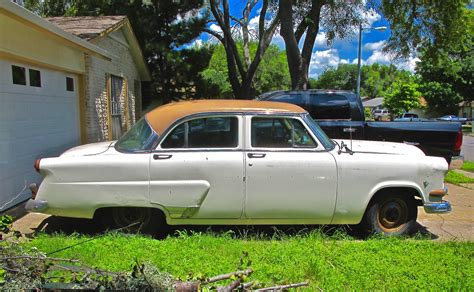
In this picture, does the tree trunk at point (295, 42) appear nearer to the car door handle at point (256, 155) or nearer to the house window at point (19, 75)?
the house window at point (19, 75)

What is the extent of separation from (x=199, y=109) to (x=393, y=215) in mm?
2761

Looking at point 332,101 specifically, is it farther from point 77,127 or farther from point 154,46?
point 154,46

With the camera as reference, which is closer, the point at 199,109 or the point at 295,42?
the point at 199,109

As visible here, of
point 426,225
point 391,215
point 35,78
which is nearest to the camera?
point 391,215

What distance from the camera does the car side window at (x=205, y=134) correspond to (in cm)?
480

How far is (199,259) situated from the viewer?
164 inches

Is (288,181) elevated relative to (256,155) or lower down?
lower down

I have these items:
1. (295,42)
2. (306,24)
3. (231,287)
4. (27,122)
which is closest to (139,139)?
(231,287)

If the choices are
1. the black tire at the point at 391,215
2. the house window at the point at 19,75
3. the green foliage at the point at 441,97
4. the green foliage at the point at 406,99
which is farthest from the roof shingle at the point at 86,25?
the green foliage at the point at 406,99

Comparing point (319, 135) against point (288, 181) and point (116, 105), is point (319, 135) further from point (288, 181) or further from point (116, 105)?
point (116, 105)

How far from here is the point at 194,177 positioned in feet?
15.3

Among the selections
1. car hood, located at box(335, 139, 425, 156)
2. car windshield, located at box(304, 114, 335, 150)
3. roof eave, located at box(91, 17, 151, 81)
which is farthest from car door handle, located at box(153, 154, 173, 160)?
roof eave, located at box(91, 17, 151, 81)

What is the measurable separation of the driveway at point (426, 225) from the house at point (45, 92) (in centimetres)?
41

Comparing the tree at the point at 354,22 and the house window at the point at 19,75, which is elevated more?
the tree at the point at 354,22
